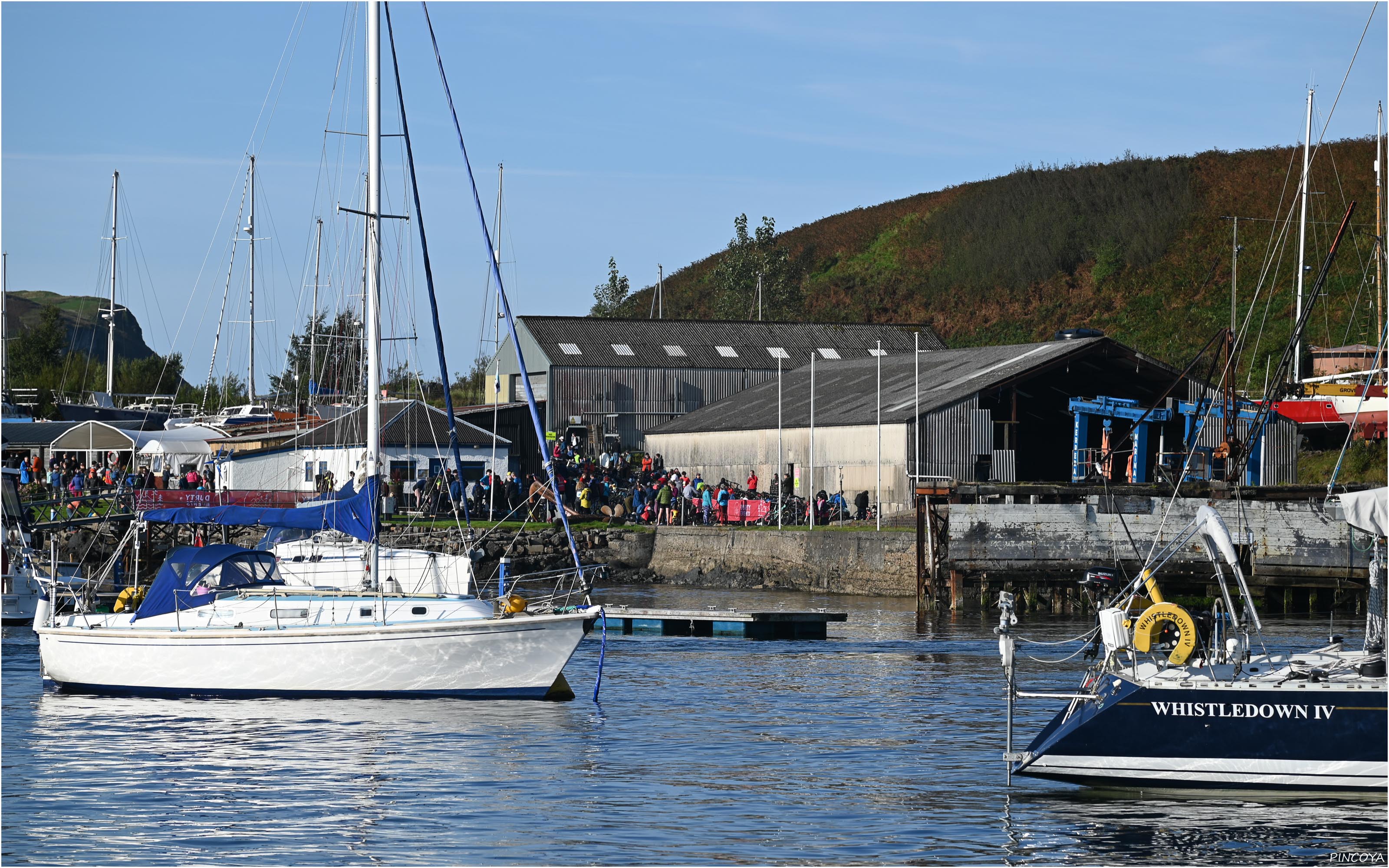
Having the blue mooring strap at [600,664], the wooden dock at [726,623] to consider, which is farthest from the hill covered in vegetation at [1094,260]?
the blue mooring strap at [600,664]

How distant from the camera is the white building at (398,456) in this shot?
60.6m

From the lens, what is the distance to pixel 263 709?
1005 inches

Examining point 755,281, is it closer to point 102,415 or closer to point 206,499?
point 102,415

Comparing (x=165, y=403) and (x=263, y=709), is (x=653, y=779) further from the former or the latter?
(x=165, y=403)

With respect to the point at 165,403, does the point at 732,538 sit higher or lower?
lower

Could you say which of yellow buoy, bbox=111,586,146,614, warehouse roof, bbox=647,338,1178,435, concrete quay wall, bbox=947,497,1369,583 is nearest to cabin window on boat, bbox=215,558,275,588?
yellow buoy, bbox=111,586,146,614

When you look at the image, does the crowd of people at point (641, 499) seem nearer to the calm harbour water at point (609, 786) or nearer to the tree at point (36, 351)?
the calm harbour water at point (609, 786)

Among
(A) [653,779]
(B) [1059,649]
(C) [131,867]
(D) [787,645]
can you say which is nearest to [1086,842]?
(A) [653,779]

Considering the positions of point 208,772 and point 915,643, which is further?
point 915,643

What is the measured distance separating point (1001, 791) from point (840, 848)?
3339 mm

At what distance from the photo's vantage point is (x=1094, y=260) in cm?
10000

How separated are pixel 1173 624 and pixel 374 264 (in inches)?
637

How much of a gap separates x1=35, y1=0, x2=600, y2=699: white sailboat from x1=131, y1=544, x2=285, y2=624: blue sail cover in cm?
2

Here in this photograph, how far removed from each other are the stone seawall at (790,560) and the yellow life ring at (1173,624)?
26.1 m
